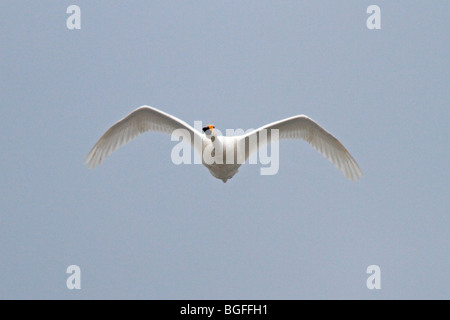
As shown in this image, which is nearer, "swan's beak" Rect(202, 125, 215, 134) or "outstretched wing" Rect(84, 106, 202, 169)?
"swan's beak" Rect(202, 125, 215, 134)

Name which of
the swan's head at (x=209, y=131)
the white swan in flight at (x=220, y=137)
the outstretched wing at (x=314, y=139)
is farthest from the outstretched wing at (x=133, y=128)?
the outstretched wing at (x=314, y=139)

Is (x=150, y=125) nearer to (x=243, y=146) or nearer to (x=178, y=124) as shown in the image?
(x=178, y=124)

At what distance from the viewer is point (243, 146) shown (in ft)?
71.8

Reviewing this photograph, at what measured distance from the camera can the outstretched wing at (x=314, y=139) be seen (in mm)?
22031

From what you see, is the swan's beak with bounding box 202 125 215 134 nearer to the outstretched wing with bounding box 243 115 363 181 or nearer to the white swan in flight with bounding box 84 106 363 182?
the white swan in flight with bounding box 84 106 363 182

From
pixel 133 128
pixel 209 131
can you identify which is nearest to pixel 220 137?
pixel 209 131

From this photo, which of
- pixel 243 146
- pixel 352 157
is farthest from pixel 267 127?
pixel 352 157

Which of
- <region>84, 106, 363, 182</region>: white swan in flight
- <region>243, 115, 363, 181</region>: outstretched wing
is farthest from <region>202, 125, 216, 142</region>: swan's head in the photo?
<region>243, 115, 363, 181</region>: outstretched wing

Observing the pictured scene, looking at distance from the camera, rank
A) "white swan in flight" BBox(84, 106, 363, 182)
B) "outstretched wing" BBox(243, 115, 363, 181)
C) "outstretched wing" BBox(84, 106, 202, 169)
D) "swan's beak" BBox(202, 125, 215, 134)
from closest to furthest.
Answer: "swan's beak" BBox(202, 125, 215, 134)
"white swan in flight" BBox(84, 106, 363, 182)
"outstretched wing" BBox(243, 115, 363, 181)
"outstretched wing" BBox(84, 106, 202, 169)

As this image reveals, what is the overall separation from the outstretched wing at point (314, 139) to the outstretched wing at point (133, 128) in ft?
7.10

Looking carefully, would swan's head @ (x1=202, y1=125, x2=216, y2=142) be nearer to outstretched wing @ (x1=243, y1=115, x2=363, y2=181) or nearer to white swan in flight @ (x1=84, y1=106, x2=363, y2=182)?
white swan in flight @ (x1=84, y1=106, x2=363, y2=182)

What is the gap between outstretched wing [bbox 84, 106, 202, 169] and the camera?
22547 mm

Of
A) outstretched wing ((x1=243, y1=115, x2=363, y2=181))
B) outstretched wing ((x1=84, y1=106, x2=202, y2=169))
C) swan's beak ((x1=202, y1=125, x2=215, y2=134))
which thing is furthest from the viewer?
outstretched wing ((x1=84, y1=106, x2=202, y2=169))

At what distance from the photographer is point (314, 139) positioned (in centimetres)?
2355
